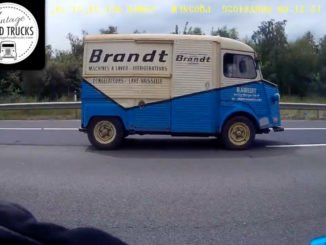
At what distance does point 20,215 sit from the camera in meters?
1.41

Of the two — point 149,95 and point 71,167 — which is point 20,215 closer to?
point 71,167

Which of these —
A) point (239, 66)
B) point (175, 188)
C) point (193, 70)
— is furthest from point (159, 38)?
point (175, 188)

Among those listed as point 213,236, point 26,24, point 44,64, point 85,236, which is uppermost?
point 26,24

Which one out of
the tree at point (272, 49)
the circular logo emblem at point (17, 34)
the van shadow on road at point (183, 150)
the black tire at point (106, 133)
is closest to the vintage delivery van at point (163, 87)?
the black tire at point (106, 133)

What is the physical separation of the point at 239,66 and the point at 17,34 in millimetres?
9206

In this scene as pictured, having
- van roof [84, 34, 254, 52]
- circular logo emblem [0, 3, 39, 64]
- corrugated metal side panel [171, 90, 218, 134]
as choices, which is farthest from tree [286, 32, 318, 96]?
circular logo emblem [0, 3, 39, 64]

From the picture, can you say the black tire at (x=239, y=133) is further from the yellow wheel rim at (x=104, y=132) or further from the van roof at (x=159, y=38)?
the yellow wheel rim at (x=104, y=132)

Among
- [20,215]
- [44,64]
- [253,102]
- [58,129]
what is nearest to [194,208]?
[44,64]

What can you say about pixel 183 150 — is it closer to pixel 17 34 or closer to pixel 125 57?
pixel 125 57

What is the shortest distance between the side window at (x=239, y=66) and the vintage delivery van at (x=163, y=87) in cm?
2

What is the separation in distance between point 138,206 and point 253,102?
5768 millimetres

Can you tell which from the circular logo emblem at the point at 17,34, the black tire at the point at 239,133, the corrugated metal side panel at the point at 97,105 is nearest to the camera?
the circular logo emblem at the point at 17,34

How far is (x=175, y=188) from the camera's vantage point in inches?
281

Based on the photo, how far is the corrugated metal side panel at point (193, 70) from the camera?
10.8 m
